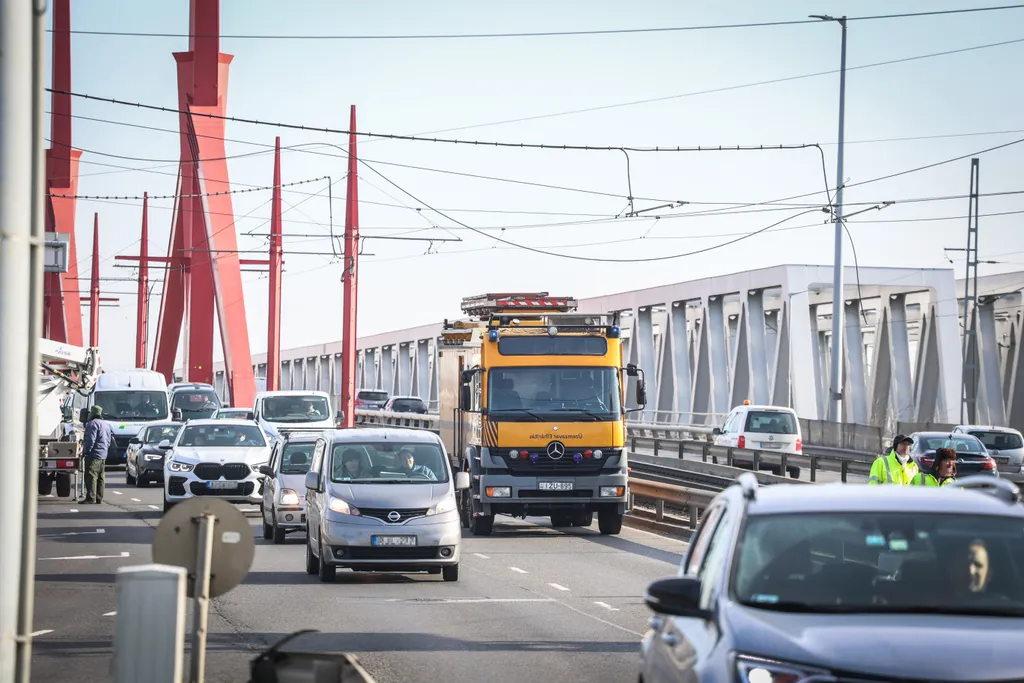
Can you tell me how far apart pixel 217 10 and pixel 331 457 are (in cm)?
3990

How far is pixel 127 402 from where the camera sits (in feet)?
141

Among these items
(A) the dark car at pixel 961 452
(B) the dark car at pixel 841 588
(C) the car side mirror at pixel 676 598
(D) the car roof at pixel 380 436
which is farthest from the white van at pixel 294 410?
(C) the car side mirror at pixel 676 598

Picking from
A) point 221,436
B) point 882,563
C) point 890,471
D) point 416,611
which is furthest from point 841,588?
point 221,436

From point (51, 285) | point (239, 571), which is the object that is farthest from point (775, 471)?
point (51, 285)

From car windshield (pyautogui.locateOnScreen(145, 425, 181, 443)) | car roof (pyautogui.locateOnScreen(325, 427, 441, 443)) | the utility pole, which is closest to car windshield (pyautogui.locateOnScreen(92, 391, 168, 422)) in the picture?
car windshield (pyautogui.locateOnScreen(145, 425, 181, 443))

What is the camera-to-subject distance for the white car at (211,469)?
85.7 feet

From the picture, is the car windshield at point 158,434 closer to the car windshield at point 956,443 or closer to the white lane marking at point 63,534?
the white lane marking at point 63,534

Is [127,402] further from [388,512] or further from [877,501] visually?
[877,501]

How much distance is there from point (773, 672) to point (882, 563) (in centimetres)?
116

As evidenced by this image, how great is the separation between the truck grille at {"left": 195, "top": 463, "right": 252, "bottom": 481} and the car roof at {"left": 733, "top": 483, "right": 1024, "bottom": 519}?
20551 mm

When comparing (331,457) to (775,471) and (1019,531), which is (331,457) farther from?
(775,471)

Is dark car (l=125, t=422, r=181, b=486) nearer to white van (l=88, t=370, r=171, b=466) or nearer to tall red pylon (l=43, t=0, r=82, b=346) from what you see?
white van (l=88, t=370, r=171, b=466)

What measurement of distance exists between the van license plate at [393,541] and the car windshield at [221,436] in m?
11.6

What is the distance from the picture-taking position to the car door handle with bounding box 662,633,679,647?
618cm
